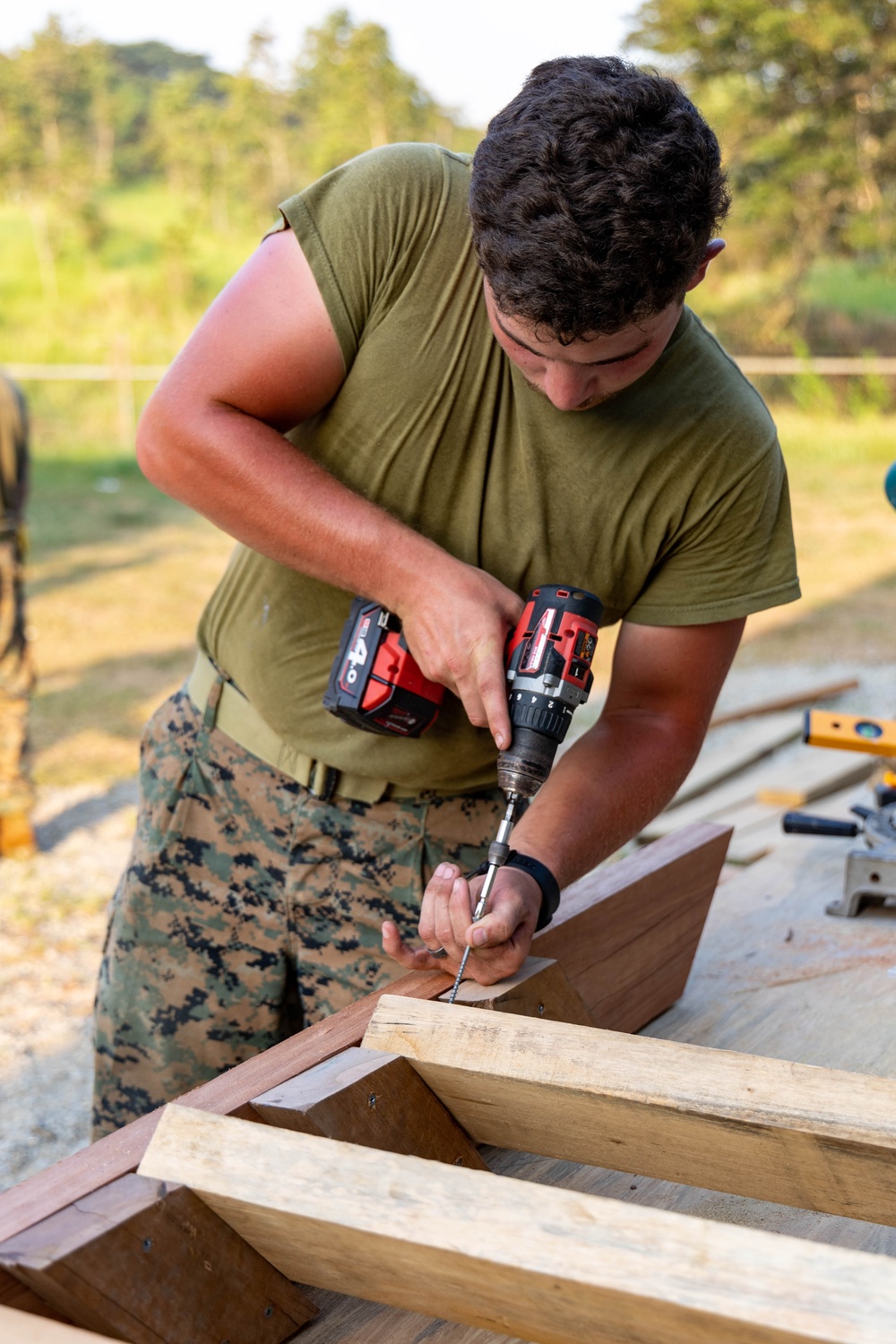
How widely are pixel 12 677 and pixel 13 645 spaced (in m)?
0.14

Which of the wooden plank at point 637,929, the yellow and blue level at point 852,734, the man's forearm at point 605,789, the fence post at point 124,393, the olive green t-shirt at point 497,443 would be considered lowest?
the fence post at point 124,393

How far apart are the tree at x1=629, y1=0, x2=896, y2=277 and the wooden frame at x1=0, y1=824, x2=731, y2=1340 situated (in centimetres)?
1718

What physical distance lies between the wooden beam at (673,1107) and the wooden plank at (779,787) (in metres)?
2.80

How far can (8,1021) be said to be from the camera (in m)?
4.18

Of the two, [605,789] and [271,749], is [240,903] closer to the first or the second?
[271,749]

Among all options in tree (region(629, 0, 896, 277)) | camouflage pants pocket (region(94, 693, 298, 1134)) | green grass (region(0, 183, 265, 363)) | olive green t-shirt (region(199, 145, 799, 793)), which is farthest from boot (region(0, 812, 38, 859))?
tree (region(629, 0, 896, 277))

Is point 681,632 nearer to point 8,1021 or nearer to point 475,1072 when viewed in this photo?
point 475,1072

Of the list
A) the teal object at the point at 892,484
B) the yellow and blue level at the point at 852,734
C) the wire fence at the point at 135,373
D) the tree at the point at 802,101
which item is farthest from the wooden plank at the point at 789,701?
the tree at the point at 802,101

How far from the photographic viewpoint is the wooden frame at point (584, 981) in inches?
42.4

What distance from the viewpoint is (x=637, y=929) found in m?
1.68

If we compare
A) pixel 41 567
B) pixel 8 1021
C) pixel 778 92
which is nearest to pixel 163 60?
pixel 778 92

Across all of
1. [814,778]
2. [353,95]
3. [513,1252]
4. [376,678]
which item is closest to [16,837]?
[814,778]

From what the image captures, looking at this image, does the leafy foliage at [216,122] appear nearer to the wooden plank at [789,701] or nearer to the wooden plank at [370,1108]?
the wooden plank at [789,701]

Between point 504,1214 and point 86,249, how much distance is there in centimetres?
2810
